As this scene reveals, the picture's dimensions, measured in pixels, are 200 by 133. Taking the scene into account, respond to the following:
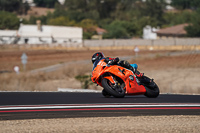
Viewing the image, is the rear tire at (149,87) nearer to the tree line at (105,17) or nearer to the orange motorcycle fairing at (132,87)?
the orange motorcycle fairing at (132,87)

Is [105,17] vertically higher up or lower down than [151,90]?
higher up

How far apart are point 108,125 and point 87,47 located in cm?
8540

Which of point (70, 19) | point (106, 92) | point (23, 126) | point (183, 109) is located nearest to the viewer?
point (23, 126)

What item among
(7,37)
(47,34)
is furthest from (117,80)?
(47,34)

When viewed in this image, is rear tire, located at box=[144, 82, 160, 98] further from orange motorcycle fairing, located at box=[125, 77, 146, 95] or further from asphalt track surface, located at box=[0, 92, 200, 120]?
asphalt track surface, located at box=[0, 92, 200, 120]

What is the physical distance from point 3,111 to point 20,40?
8909cm

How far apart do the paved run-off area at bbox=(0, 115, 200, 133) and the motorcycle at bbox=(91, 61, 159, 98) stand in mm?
3067

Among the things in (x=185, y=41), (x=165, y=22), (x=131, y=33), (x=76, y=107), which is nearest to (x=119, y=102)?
(x=76, y=107)

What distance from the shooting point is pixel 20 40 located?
9750 cm

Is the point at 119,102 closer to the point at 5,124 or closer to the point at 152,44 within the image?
the point at 5,124

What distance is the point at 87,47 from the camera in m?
94.0

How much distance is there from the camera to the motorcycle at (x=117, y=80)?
12688 millimetres

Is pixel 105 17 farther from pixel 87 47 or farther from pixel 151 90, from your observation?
pixel 151 90

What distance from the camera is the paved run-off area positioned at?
8.39m
